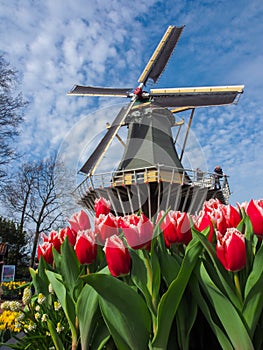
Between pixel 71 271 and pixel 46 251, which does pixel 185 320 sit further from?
pixel 46 251

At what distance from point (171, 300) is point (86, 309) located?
1.08ft

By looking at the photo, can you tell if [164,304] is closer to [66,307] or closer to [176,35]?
[66,307]

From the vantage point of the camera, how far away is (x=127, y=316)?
1.03 meters

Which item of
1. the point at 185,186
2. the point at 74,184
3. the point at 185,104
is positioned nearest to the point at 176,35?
the point at 185,104

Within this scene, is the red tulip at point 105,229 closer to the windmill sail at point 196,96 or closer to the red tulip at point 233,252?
the red tulip at point 233,252

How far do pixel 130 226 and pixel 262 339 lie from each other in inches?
23.3

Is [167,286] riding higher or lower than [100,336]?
higher

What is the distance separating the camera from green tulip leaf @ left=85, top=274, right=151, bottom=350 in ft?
3.32

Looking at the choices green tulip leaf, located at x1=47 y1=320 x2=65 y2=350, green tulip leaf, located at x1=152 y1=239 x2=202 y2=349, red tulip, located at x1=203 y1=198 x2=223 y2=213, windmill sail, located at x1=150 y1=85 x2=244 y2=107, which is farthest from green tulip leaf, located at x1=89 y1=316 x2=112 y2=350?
windmill sail, located at x1=150 y1=85 x2=244 y2=107

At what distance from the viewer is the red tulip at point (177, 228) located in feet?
4.19

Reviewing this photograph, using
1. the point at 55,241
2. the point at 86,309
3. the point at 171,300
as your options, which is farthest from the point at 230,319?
the point at 55,241

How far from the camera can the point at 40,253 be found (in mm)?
1607

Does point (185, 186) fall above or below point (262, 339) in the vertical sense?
above

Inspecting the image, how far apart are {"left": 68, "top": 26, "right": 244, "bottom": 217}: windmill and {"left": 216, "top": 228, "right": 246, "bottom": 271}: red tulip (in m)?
9.32
